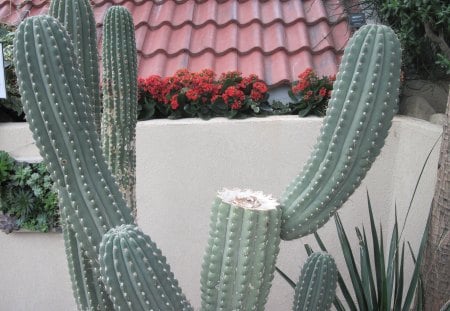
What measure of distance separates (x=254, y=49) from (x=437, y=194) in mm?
1800

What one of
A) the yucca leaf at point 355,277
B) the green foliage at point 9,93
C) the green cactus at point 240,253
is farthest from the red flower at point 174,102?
the green cactus at point 240,253

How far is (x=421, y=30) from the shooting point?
9.36 ft

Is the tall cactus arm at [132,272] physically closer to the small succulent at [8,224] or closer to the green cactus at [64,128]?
the green cactus at [64,128]

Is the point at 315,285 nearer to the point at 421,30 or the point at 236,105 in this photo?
the point at 236,105

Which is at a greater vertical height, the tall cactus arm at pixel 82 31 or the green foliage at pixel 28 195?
the tall cactus arm at pixel 82 31

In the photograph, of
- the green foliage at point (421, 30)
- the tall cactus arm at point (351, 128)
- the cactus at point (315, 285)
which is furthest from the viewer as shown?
the green foliage at point (421, 30)

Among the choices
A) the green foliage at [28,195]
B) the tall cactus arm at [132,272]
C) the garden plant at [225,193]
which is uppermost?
the garden plant at [225,193]

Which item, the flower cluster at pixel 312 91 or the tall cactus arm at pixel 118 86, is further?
the flower cluster at pixel 312 91

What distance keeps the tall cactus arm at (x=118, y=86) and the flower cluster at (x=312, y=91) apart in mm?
1171

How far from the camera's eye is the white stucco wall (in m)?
2.98

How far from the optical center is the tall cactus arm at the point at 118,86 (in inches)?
89.7

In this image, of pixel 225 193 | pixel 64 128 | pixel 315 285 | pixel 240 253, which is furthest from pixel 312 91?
pixel 64 128

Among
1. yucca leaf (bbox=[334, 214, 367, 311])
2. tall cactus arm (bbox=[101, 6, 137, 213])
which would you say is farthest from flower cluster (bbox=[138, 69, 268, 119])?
yucca leaf (bbox=[334, 214, 367, 311])

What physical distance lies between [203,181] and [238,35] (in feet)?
3.94
